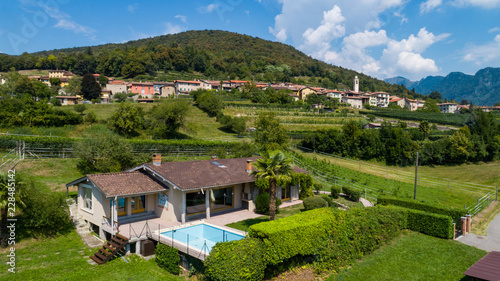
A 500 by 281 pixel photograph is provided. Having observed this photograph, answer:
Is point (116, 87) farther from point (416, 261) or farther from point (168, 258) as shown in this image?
point (416, 261)

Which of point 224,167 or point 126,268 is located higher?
point 224,167

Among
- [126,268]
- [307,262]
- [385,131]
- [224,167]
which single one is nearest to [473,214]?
[307,262]

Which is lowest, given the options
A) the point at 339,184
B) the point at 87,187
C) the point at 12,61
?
the point at 339,184

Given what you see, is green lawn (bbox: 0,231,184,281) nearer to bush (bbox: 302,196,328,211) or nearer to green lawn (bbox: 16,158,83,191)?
green lawn (bbox: 16,158,83,191)

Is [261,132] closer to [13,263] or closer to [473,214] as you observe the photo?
[473,214]

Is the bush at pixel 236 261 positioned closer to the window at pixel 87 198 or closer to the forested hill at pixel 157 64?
the window at pixel 87 198

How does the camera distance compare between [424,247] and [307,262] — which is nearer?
[307,262]

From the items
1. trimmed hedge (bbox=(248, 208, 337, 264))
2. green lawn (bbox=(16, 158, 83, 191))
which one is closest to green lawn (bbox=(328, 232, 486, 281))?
trimmed hedge (bbox=(248, 208, 337, 264))
